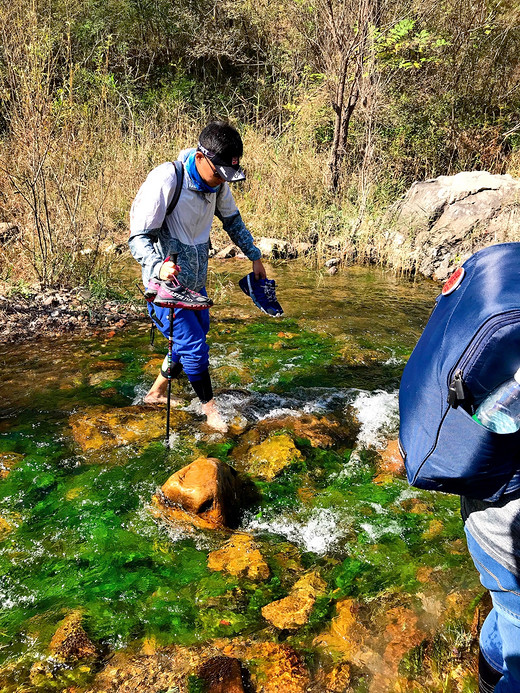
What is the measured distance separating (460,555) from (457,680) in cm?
70

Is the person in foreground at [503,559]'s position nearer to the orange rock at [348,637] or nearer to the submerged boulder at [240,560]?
the orange rock at [348,637]

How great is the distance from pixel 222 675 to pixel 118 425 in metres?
2.02

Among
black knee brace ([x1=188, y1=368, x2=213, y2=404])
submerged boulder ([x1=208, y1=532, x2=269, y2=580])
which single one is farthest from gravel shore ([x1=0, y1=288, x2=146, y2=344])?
submerged boulder ([x1=208, y1=532, x2=269, y2=580])

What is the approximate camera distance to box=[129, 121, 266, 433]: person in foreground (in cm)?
295

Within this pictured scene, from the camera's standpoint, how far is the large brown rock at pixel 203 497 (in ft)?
9.20

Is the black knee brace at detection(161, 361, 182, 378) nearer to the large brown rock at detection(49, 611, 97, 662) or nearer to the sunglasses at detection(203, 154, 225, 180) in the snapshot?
the sunglasses at detection(203, 154, 225, 180)

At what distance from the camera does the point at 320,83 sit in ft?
34.9

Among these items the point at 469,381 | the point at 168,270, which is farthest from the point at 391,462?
the point at 469,381

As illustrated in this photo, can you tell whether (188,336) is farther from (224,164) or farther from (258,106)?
(258,106)

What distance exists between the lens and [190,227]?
3219 millimetres

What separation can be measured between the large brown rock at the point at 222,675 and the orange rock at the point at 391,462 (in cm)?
165

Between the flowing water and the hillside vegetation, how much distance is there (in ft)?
7.25

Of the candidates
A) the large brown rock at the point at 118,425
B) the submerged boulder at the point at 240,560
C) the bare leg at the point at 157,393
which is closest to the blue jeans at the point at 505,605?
the submerged boulder at the point at 240,560

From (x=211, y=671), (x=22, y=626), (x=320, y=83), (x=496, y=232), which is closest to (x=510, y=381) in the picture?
(x=211, y=671)
